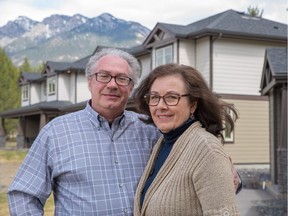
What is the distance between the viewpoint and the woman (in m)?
2.21

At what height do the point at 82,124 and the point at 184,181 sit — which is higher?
the point at 82,124

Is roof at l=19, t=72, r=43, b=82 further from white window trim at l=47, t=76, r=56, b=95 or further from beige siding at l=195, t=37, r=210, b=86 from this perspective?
beige siding at l=195, t=37, r=210, b=86

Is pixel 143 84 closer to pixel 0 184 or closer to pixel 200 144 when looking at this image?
pixel 200 144

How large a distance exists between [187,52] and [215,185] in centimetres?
1778

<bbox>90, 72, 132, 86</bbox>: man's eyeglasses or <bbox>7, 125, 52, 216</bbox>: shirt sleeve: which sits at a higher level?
<bbox>90, 72, 132, 86</bbox>: man's eyeglasses

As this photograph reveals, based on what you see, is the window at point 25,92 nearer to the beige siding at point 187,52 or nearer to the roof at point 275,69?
the beige siding at point 187,52

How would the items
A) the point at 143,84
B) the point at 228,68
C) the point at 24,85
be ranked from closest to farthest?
the point at 143,84, the point at 228,68, the point at 24,85

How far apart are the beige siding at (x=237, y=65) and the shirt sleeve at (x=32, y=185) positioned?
16.7m

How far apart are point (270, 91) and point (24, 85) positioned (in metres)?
27.9

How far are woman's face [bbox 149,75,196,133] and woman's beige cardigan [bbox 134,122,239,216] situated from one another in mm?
94

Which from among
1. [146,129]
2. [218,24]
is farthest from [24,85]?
[146,129]

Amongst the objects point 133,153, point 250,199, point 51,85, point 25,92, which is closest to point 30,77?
point 25,92

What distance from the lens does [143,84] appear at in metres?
2.88

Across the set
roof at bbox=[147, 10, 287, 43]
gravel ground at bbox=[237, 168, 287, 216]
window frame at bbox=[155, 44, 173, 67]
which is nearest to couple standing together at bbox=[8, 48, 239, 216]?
gravel ground at bbox=[237, 168, 287, 216]
